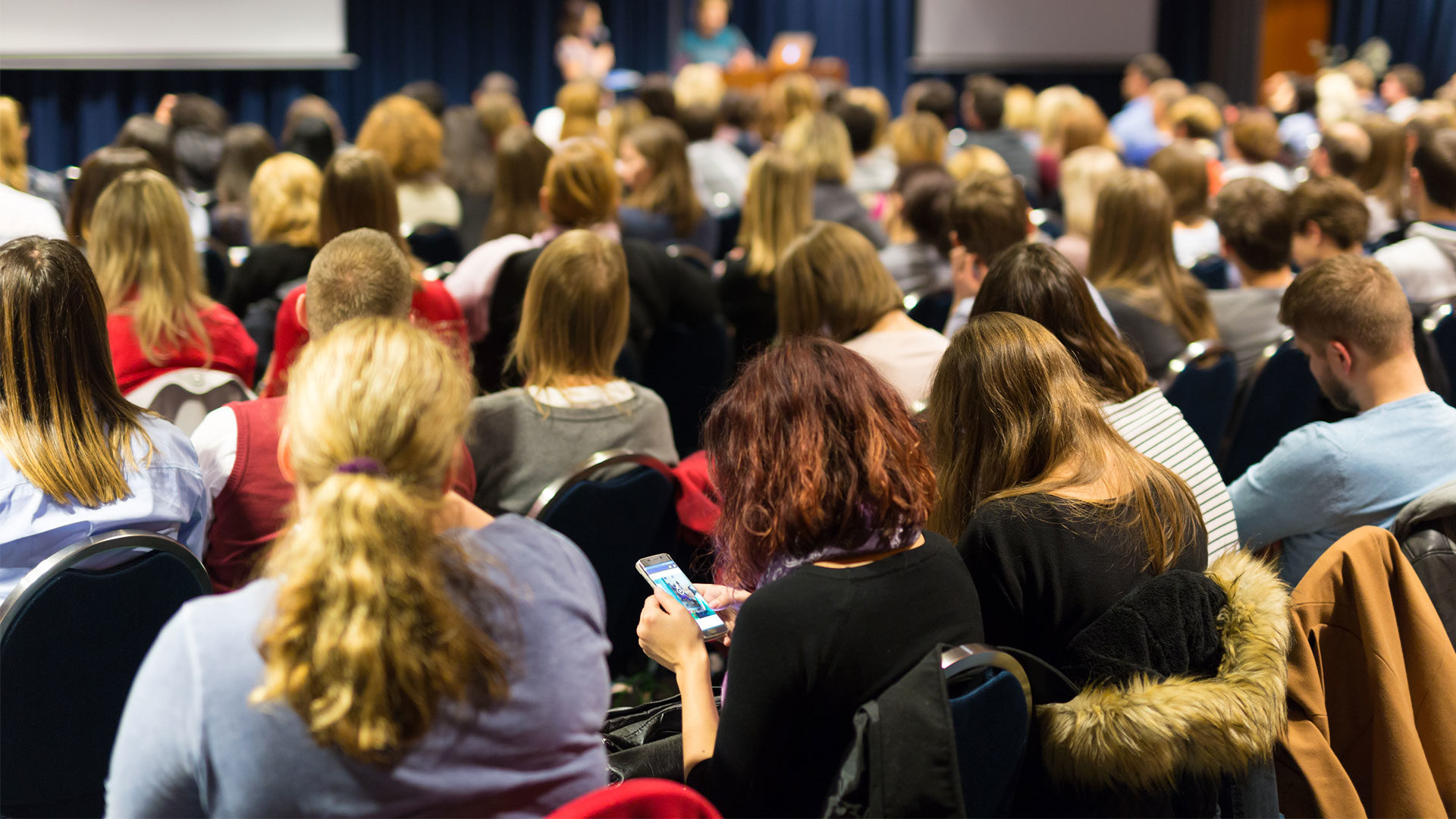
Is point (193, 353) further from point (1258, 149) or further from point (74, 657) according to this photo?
point (1258, 149)

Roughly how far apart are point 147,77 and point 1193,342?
9163 millimetres

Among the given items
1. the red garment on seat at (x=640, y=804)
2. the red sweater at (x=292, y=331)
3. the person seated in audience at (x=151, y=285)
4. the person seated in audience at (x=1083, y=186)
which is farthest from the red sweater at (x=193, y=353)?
the person seated in audience at (x=1083, y=186)

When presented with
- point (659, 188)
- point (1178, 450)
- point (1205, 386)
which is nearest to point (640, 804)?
point (1178, 450)

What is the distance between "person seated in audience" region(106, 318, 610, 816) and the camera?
1.10 m

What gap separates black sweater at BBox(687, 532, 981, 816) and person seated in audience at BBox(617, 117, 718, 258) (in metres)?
3.66

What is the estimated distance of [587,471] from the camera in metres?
2.23

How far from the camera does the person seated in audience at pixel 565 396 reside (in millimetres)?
2449

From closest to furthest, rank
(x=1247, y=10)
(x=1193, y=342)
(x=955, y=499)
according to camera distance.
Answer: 1. (x=955, y=499)
2. (x=1193, y=342)
3. (x=1247, y=10)

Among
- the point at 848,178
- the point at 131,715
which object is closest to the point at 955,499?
the point at 131,715

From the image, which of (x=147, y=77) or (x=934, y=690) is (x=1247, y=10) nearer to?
(x=147, y=77)

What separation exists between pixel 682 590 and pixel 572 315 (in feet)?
3.22

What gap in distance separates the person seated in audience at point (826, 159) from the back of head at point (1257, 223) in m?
1.96

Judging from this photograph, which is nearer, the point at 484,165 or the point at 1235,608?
the point at 1235,608

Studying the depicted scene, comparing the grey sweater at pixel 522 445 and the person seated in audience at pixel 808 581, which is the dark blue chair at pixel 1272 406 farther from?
the person seated in audience at pixel 808 581
